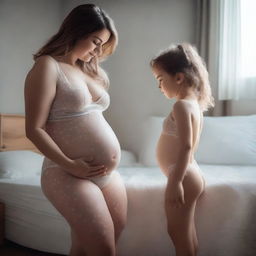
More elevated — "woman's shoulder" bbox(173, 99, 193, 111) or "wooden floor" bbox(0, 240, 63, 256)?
"woman's shoulder" bbox(173, 99, 193, 111)

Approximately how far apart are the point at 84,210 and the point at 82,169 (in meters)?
0.11

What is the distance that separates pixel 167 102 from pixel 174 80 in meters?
1.76

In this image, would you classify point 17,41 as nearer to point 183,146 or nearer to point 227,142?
point 227,142

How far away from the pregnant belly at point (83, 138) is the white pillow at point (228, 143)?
1.26 meters

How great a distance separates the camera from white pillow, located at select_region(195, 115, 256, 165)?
203cm

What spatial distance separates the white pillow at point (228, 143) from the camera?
2028 millimetres

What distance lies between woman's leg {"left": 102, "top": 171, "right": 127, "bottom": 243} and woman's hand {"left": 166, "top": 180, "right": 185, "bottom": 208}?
15 centimetres

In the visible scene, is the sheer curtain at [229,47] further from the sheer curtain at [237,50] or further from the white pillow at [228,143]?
the white pillow at [228,143]

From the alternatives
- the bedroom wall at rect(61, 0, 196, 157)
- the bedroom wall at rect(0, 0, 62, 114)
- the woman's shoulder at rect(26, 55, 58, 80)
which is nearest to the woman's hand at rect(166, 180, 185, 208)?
the woman's shoulder at rect(26, 55, 58, 80)

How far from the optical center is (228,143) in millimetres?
2055

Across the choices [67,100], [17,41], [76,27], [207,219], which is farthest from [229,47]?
[67,100]

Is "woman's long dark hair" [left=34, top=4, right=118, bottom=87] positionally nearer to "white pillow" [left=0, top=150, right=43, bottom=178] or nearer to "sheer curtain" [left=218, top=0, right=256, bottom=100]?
"white pillow" [left=0, top=150, right=43, bottom=178]

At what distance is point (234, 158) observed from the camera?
2029mm

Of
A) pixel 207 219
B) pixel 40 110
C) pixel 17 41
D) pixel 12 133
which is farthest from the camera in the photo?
pixel 17 41
